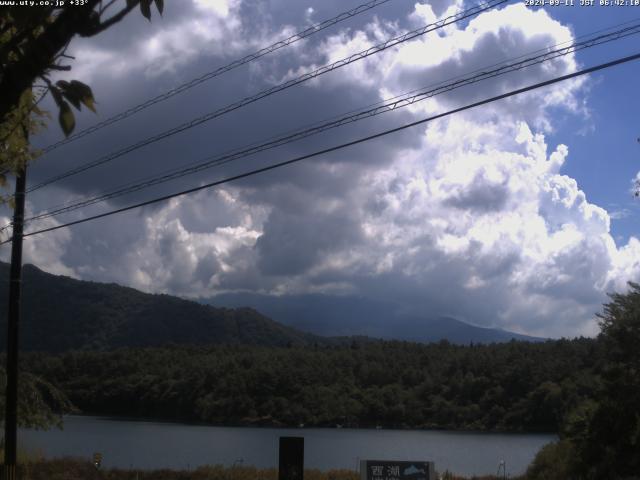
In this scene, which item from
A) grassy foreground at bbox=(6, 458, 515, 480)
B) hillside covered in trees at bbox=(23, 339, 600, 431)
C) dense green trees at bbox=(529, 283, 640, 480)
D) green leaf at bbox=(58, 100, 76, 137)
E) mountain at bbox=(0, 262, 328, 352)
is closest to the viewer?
green leaf at bbox=(58, 100, 76, 137)

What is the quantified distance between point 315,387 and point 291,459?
69.4 meters

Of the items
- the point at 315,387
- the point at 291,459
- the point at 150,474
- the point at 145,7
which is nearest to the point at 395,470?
the point at 291,459

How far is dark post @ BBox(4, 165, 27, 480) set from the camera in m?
18.3

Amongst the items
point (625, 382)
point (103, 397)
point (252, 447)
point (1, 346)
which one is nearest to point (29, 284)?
point (1, 346)

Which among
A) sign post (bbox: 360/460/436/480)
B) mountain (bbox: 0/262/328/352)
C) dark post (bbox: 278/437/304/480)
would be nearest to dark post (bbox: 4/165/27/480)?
dark post (bbox: 278/437/304/480)

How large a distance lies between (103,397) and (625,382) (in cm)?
6276

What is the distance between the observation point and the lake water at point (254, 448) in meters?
38.2

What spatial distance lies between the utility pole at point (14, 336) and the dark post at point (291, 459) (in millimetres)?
6513

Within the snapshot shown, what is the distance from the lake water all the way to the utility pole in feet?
34.4

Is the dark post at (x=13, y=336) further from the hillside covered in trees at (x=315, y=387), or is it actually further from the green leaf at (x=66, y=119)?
the hillside covered in trees at (x=315, y=387)

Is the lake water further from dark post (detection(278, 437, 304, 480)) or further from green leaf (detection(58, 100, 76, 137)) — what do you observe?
green leaf (detection(58, 100, 76, 137))

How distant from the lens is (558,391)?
60.4m

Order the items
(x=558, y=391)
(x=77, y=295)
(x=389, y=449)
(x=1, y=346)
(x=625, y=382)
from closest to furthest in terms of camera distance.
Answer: (x=625, y=382) → (x=389, y=449) → (x=558, y=391) → (x=1, y=346) → (x=77, y=295)

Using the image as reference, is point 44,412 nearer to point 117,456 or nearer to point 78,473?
point 78,473
